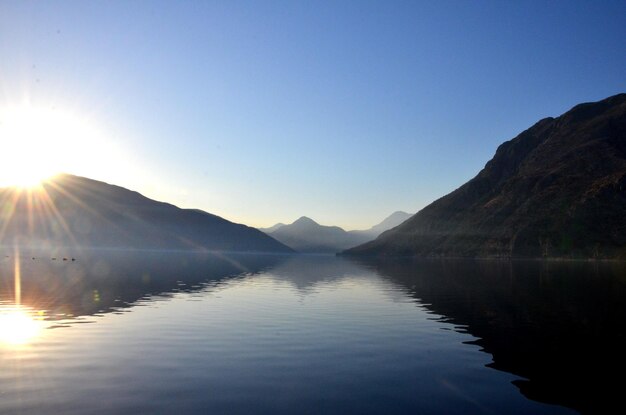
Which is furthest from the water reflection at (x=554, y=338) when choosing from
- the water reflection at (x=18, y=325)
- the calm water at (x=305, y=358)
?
the water reflection at (x=18, y=325)

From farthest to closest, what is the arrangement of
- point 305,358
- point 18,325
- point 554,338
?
point 18,325 < point 554,338 < point 305,358

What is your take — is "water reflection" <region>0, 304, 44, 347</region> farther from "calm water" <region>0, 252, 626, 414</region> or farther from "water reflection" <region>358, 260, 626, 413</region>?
"water reflection" <region>358, 260, 626, 413</region>

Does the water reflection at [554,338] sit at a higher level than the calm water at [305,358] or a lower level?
lower

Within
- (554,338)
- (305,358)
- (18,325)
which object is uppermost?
(18,325)

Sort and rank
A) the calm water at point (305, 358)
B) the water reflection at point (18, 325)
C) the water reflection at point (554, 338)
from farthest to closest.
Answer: the water reflection at point (18, 325)
the water reflection at point (554, 338)
the calm water at point (305, 358)

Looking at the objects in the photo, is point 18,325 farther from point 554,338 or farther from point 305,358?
point 554,338

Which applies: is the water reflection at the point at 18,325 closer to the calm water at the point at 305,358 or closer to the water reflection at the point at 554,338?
the calm water at the point at 305,358

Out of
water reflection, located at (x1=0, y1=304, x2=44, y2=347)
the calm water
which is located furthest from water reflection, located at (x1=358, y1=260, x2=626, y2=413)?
water reflection, located at (x1=0, y1=304, x2=44, y2=347)

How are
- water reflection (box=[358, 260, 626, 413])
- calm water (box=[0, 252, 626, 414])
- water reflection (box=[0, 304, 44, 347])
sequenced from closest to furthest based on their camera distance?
1. calm water (box=[0, 252, 626, 414])
2. water reflection (box=[358, 260, 626, 413])
3. water reflection (box=[0, 304, 44, 347])

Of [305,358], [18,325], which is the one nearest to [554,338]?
[305,358]

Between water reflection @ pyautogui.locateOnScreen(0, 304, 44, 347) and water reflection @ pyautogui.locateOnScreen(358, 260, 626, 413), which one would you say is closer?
water reflection @ pyautogui.locateOnScreen(358, 260, 626, 413)

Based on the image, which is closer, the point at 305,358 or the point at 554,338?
the point at 305,358

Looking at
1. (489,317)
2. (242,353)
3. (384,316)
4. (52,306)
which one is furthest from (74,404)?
(489,317)

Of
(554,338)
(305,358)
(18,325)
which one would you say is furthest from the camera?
(18,325)
